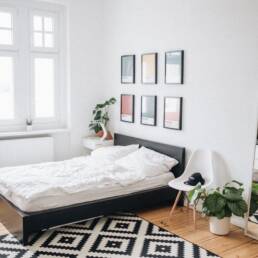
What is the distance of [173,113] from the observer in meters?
4.36

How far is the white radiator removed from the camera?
16.0 ft

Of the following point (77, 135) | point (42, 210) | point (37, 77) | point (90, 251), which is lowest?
point (90, 251)

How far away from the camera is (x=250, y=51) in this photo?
3449 mm

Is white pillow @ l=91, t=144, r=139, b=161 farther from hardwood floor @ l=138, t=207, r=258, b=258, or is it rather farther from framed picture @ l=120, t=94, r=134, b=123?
hardwood floor @ l=138, t=207, r=258, b=258

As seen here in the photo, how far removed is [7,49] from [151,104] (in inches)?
81.0

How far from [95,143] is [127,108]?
67 centimetres

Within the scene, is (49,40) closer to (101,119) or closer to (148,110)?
(101,119)

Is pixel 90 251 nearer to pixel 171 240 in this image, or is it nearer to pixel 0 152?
pixel 171 240

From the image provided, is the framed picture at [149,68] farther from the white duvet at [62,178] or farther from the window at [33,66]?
the window at [33,66]

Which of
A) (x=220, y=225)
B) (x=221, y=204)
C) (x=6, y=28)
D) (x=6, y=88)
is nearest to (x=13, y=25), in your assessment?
(x=6, y=28)

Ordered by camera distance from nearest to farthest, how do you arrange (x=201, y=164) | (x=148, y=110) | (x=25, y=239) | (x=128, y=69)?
1. (x=25, y=239)
2. (x=201, y=164)
3. (x=148, y=110)
4. (x=128, y=69)

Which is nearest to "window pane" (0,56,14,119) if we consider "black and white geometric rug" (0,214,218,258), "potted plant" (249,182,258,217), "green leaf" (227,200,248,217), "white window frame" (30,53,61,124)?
"white window frame" (30,53,61,124)

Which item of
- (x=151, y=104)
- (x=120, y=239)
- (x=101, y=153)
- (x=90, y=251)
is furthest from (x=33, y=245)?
(x=151, y=104)

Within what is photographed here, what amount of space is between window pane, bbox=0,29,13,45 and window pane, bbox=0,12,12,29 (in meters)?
0.06
